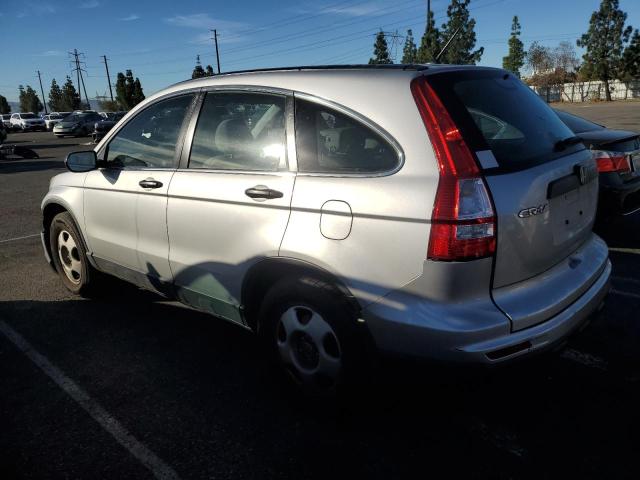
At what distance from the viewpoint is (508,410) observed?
2.72 meters

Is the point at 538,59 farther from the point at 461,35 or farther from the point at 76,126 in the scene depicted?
the point at 76,126

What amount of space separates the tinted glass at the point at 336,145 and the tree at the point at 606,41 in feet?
206

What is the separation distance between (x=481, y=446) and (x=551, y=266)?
0.94m

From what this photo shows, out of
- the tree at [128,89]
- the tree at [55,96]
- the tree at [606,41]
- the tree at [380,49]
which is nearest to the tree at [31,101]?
the tree at [55,96]

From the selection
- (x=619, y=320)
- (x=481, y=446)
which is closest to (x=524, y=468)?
(x=481, y=446)

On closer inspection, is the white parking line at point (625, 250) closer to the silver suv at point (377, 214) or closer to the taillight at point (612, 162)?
the taillight at point (612, 162)

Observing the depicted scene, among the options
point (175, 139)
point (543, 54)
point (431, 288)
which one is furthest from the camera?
point (543, 54)

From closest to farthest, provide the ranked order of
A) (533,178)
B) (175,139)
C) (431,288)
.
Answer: (431,288) → (533,178) → (175,139)

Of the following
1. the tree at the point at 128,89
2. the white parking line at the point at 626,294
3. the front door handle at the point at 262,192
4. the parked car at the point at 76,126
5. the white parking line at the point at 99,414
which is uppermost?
the tree at the point at 128,89

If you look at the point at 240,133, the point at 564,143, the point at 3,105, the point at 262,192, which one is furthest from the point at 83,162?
the point at 3,105

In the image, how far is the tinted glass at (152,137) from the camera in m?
3.38

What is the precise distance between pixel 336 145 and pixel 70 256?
316 cm

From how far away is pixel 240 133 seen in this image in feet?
9.78

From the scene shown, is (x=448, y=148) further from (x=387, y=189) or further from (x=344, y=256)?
(x=344, y=256)
